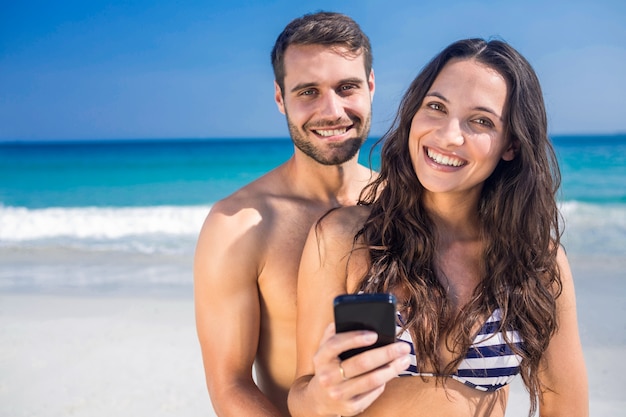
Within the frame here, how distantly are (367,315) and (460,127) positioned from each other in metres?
0.91

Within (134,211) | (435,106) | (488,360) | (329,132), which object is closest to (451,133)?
(435,106)

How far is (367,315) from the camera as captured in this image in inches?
61.6

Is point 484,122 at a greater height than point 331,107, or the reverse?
point 331,107

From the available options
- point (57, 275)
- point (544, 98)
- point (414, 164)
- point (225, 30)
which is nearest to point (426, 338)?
point (414, 164)

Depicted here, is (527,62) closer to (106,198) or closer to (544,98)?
(544,98)

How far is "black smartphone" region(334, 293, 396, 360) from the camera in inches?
60.6

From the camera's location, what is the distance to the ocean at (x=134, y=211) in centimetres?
836

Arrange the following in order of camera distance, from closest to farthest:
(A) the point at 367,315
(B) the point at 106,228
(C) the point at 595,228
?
(A) the point at 367,315 < (C) the point at 595,228 < (B) the point at 106,228

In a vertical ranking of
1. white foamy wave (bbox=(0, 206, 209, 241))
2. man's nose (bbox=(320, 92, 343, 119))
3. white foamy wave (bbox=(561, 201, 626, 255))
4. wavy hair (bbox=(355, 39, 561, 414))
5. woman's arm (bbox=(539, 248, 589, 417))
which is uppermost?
white foamy wave (bbox=(0, 206, 209, 241))

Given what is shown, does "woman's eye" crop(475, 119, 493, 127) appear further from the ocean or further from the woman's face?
the ocean

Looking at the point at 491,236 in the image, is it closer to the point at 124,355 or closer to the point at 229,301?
the point at 229,301

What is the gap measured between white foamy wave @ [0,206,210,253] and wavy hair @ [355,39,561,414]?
26.8 feet

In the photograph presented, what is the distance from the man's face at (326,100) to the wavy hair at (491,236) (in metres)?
0.64

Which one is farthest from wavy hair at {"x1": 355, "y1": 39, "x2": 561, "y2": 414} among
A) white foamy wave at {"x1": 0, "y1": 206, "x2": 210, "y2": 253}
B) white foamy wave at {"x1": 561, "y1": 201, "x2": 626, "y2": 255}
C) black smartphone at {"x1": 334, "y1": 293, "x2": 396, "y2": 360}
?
white foamy wave at {"x1": 0, "y1": 206, "x2": 210, "y2": 253}
